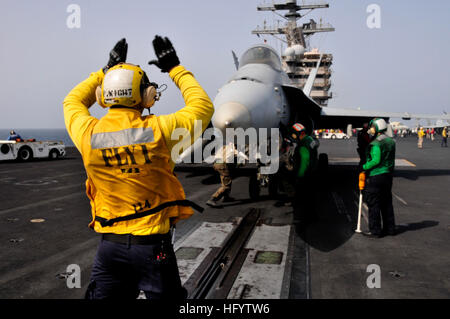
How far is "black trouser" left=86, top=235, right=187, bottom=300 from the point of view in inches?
89.8

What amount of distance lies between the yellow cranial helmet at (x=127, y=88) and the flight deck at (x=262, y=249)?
2.53 m

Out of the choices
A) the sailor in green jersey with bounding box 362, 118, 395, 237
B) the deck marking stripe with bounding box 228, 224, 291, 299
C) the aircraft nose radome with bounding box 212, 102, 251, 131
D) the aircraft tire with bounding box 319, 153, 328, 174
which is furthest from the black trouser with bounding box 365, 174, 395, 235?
A: the aircraft tire with bounding box 319, 153, 328, 174

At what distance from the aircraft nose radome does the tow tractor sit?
17.2 metres

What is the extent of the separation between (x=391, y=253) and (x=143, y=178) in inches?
188

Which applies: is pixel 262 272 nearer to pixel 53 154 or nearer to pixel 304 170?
pixel 304 170

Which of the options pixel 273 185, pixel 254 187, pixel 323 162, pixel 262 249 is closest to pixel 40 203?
pixel 254 187

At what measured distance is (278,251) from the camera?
18.4ft

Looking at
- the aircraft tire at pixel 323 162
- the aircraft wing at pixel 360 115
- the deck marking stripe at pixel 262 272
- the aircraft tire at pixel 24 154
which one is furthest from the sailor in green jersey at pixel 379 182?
the aircraft tire at pixel 24 154

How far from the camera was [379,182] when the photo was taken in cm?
638

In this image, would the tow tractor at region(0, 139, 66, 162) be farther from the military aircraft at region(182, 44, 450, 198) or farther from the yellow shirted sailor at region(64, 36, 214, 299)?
the yellow shirted sailor at region(64, 36, 214, 299)

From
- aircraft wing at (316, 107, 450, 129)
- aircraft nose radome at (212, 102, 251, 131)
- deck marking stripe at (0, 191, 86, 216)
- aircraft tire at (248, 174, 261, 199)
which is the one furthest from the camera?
aircraft wing at (316, 107, 450, 129)

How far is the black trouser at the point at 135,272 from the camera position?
2281mm

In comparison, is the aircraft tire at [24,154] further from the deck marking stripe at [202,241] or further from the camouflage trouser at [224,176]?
the deck marking stripe at [202,241]

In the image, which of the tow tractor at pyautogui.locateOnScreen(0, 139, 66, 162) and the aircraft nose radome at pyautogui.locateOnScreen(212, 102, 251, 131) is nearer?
the aircraft nose radome at pyautogui.locateOnScreen(212, 102, 251, 131)
